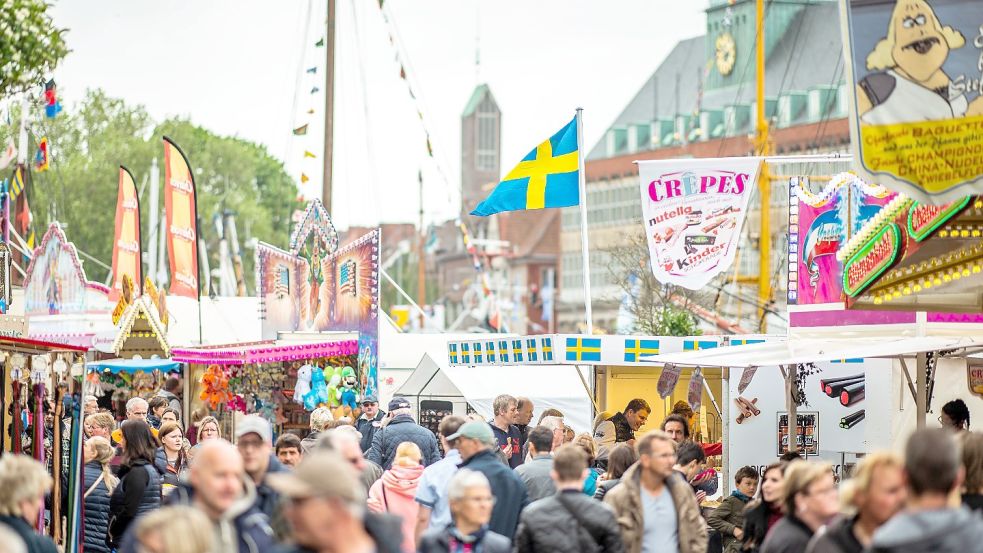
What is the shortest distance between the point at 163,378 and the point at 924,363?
1752cm

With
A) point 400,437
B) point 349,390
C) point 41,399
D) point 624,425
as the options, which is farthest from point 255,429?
point 349,390

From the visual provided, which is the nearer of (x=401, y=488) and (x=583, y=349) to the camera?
(x=401, y=488)

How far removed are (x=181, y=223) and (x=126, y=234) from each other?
2299 millimetres

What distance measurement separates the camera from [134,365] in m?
26.5

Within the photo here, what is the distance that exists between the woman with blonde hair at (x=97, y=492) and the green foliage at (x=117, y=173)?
179ft

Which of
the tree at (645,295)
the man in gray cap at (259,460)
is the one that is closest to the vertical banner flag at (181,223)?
the tree at (645,295)

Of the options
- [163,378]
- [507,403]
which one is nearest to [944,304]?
[507,403]

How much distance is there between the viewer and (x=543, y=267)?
122 metres

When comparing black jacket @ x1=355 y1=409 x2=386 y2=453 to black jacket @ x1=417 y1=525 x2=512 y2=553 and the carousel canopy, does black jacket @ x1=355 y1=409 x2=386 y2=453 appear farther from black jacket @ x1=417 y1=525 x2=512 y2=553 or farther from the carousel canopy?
the carousel canopy

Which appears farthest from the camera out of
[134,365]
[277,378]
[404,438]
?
[134,365]

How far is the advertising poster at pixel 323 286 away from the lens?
76.7 ft

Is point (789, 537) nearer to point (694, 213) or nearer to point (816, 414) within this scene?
point (694, 213)

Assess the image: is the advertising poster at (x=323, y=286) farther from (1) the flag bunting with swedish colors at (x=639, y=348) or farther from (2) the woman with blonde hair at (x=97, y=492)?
(2) the woman with blonde hair at (x=97, y=492)

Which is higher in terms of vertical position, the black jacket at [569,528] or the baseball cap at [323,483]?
the baseball cap at [323,483]
